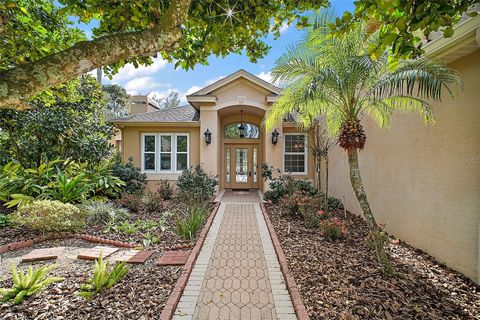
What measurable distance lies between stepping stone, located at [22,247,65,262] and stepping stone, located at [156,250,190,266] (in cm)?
215

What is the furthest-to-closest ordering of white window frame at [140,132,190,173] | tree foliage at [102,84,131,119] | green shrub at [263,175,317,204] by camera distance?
1. tree foliage at [102,84,131,119]
2. white window frame at [140,132,190,173]
3. green shrub at [263,175,317,204]

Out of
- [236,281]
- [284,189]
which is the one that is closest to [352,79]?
[236,281]

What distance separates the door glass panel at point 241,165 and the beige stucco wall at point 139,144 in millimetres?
2482

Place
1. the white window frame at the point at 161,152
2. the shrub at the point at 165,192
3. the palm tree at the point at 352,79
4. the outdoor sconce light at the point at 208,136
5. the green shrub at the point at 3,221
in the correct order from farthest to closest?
the white window frame at the point at 161,152 → the outdoor sconce light at the point at 208,136 → the shrub at the point at 165,192 → the green shrub at the point at 3,221 → the palm tree at the point at 352,79

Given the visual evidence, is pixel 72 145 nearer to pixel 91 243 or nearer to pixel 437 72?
pixel 91 243

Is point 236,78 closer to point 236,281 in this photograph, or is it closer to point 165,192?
point 165,192

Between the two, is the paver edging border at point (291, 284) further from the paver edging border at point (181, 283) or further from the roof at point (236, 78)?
the roof at point (236, 78)

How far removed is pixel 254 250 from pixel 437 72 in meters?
4.71

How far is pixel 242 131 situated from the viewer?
13719 millimetres

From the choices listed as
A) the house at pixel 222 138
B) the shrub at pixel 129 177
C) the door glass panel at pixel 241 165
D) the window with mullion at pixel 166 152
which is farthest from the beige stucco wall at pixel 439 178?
the window with mullion at pixel 166 152

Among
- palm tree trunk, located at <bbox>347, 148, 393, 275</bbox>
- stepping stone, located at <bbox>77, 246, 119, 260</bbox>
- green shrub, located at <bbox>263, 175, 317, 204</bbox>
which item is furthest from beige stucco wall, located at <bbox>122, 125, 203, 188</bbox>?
palm tree trunk, located at <bbox>347, 148, 393, 275</bbox>

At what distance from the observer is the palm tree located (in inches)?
164

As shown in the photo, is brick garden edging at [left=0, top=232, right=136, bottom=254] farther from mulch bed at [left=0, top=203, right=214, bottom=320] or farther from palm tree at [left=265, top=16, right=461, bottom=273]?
palm tree at [left=265, top=16, right=461, bottom=273]

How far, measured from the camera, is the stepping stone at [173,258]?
4.44 meters
